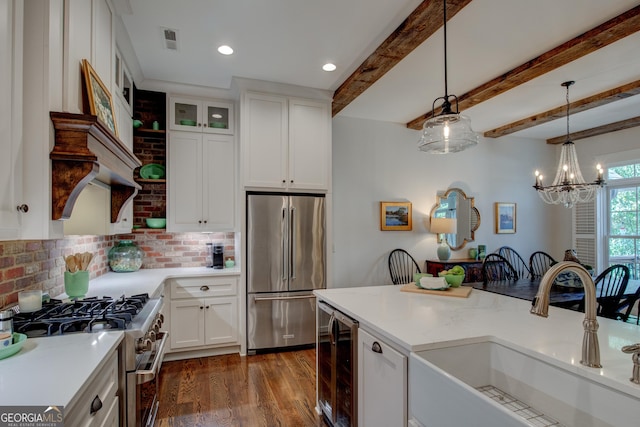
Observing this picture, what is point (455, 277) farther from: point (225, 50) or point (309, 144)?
point (225, 50)

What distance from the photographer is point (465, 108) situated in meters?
4.19

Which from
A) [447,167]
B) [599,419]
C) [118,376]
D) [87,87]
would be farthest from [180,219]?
[447,167]

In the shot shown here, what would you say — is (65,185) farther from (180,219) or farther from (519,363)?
(180,219)

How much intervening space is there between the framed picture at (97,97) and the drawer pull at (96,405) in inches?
49.0

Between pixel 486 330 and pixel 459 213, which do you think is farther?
pixel 459 213

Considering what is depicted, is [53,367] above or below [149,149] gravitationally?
below

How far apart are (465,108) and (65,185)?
13.7 feet

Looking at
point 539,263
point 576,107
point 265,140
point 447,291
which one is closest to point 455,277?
point 447,291

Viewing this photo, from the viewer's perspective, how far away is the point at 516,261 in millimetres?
5668

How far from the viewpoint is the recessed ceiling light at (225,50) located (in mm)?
2874

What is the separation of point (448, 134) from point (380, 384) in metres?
1.60

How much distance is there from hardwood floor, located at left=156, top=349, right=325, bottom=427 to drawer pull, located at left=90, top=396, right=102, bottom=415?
1316 millimetres

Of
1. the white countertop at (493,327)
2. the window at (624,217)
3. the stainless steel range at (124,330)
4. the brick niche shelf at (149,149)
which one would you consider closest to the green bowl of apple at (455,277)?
the white countertop at (493,327)

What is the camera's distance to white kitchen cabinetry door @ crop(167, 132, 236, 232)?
11.9 ft
